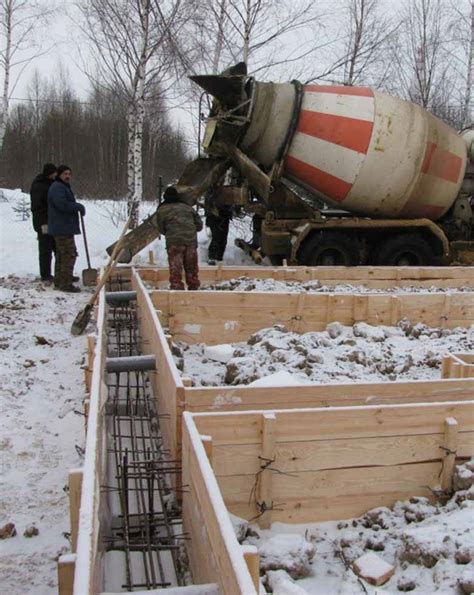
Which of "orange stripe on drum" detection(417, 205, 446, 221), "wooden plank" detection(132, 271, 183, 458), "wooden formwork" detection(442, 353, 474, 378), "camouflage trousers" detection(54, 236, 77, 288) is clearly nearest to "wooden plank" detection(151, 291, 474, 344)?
"wooden plank" detection(132, 271, 183, 458)

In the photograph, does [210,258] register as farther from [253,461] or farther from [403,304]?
[253,461]

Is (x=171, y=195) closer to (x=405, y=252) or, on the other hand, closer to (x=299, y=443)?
(x=405, y=252)

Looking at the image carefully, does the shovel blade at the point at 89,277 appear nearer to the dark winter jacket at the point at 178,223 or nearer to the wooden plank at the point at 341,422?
the dark winter jacket at the point at 178,223

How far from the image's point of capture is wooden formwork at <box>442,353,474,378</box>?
4.72 m

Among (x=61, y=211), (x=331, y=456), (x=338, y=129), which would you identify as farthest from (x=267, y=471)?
(x=338, y=129)

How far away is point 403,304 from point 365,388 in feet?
9.18

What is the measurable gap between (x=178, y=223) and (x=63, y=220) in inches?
78.5

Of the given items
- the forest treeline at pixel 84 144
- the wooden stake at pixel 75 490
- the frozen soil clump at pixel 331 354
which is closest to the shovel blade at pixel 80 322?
the frozen soil clump at pixel 331 354

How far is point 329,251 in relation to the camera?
9.94 meters

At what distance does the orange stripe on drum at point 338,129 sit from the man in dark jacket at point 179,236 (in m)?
2.49

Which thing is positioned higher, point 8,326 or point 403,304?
point 403,304

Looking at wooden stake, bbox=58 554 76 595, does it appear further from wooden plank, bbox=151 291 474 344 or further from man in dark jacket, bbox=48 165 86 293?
man in dark jacket, bbox=48 165 86 293

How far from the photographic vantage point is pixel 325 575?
3.03 metres

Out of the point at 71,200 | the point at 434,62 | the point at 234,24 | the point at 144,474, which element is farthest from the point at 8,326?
the point at 434,62
